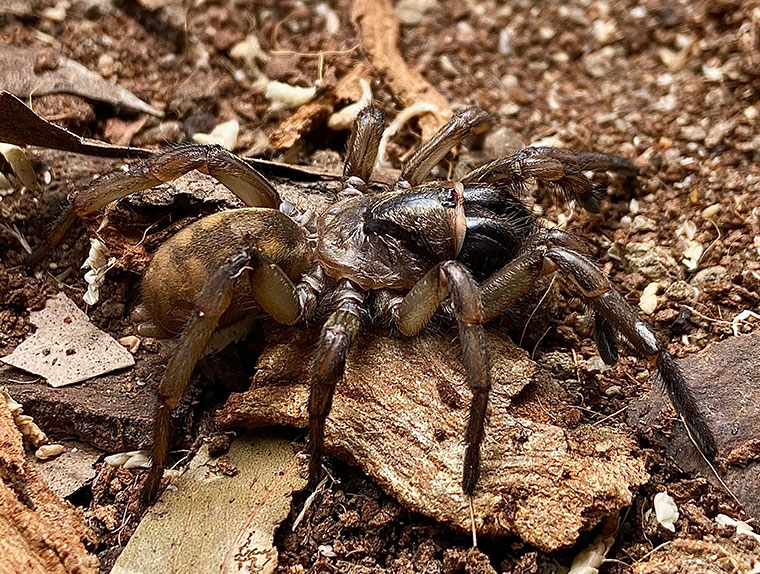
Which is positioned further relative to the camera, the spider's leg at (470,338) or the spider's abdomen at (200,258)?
the spider's abdomen at (200,258)

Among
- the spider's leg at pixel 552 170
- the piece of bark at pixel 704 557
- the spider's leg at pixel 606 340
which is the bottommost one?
the piece of bark at pixel 704 557

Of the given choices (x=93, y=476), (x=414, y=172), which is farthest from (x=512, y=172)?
(x=93, y=476)

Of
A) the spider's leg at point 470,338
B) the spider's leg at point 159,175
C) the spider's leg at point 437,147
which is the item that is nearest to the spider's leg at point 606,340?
the spider's leg at point 470,338

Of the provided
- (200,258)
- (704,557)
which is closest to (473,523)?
(704,557)

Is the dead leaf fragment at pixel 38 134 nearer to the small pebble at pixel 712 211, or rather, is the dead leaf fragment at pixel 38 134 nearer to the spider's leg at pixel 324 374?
the spider's leg at pixel 324 374

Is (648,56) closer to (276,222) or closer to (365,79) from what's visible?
(365,79)

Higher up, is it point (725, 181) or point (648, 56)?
point (648, 56)
